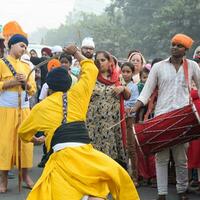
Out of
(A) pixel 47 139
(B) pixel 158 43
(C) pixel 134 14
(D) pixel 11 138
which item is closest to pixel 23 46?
(D) pixel 11 138

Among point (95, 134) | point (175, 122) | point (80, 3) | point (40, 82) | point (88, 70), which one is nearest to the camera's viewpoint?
point (88, 70)

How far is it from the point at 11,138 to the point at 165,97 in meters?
1.89

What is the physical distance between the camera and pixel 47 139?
4.83 meters

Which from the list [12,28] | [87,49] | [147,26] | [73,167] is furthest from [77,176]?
[147,26]

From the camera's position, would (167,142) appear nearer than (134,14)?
Yes

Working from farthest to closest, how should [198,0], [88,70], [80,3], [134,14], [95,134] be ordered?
[80,3]
[134,14]
[198,0]
[95,134]
[88,70]

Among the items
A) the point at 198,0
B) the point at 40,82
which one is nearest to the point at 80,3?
the point at 198,0

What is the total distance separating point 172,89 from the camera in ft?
21.2

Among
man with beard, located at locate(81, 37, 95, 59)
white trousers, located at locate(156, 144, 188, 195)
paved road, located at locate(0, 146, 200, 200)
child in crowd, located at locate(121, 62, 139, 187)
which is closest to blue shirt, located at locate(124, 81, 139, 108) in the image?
child in crowd, located at locate(121, 62, 139, 187)

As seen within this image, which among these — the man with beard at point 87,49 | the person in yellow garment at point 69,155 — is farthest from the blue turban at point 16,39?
the person in yellow garment at point 69,155

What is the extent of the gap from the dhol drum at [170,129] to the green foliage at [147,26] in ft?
97.4

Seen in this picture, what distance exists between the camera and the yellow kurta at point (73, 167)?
4609 millimetres

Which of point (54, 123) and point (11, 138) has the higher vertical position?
point (54, 123)

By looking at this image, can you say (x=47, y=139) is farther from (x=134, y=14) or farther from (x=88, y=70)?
(x=134, y=14)
